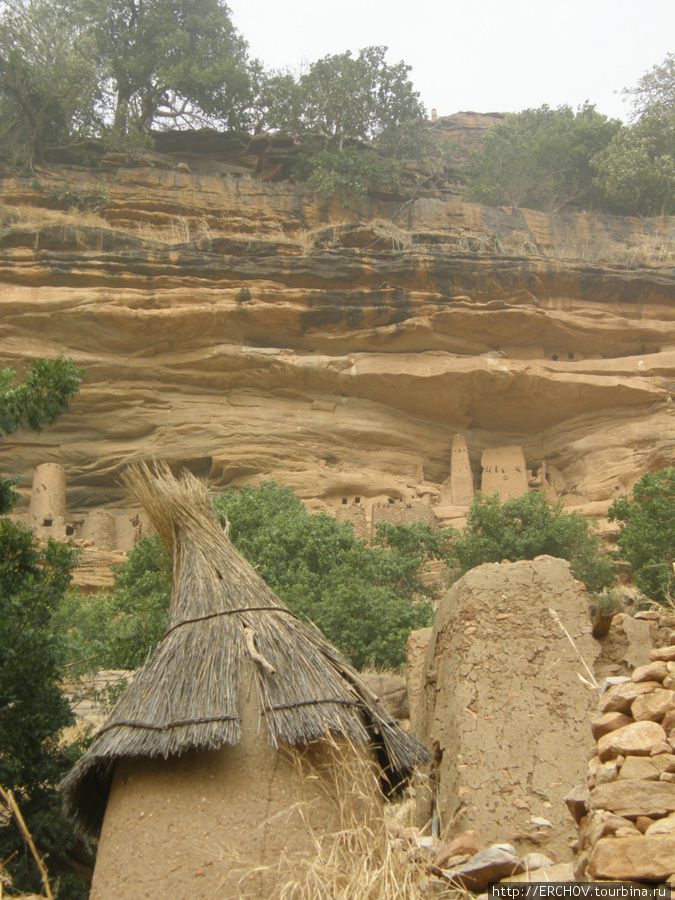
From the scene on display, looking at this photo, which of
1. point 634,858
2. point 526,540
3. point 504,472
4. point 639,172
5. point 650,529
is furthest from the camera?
point 639,172

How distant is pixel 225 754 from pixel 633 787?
1954mm

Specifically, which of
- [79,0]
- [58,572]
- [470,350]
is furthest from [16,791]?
[79,0]

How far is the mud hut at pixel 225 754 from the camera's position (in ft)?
13.5

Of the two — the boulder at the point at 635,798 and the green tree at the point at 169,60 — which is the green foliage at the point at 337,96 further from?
the boulder at the point at 635,798

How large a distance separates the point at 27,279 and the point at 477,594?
1800cm

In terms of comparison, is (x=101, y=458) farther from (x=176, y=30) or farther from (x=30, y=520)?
(x=176, y=30)

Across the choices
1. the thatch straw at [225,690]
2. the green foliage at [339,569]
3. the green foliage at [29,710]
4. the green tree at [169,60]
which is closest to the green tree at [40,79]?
the green tree at [169,60]

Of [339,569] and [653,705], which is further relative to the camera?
[339,569]

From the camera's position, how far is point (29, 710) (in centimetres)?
585

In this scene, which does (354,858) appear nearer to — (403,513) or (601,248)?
(403,513)

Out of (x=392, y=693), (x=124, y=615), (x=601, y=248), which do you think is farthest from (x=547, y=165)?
(x=392, y=693)

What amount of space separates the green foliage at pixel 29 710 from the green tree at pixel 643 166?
27076 mm

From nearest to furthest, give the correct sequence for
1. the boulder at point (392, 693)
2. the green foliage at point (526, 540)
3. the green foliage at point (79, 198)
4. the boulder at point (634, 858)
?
1. the boulder at point (634, 858)
2. the boulder at point (392, 693)
3. the green foliage at point (526, 540)
4. the green foliage at point (79, 198)

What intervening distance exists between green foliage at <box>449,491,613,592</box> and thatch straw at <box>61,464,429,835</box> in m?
10.2
